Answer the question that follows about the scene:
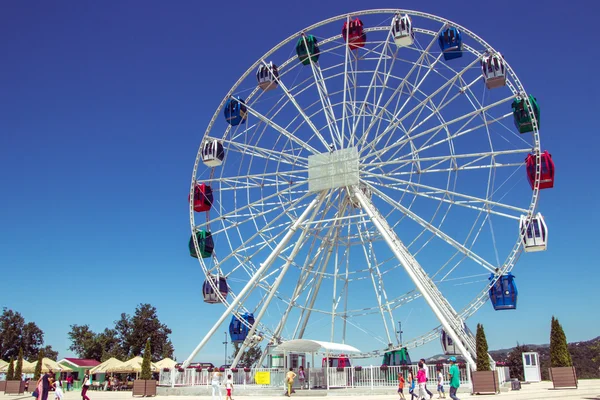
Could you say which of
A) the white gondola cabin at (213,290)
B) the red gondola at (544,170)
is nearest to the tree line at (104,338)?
the white gondola cabin at (213,290)

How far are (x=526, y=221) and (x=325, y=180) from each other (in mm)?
9845

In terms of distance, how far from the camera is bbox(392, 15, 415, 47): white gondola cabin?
1115 inches

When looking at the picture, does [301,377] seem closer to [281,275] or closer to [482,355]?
[281,275]

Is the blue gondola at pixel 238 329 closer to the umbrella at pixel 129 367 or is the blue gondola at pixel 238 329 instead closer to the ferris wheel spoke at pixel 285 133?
the ferris wheel spoke at pixel 285 133

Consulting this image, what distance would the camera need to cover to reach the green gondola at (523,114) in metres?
25.8

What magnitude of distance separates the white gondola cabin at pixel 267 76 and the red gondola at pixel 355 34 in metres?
4.53

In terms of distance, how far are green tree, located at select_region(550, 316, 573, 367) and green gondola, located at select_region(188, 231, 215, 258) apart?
1777cm

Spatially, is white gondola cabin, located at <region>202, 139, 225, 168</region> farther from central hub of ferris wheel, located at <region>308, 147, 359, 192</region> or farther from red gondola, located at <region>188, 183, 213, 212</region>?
central hub of ferris wheel, located at <region>308, 147, 359, 192</region>

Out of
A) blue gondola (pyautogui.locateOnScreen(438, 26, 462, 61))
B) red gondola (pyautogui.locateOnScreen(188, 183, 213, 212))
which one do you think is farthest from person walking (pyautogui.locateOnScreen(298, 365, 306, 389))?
blue gondola (pyautogui.locateOnScreen(438, 26, 462, 61))

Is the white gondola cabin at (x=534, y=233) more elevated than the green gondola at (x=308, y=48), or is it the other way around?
the green gondola at (x=308, y=48)

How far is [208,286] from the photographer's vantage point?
3089cm

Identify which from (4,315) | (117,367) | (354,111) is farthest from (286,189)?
(4,315)

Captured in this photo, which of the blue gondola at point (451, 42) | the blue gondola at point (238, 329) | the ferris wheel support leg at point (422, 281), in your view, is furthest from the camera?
the blue gondola at point (238, 329)

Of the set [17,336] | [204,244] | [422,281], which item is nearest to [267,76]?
[204,244]
